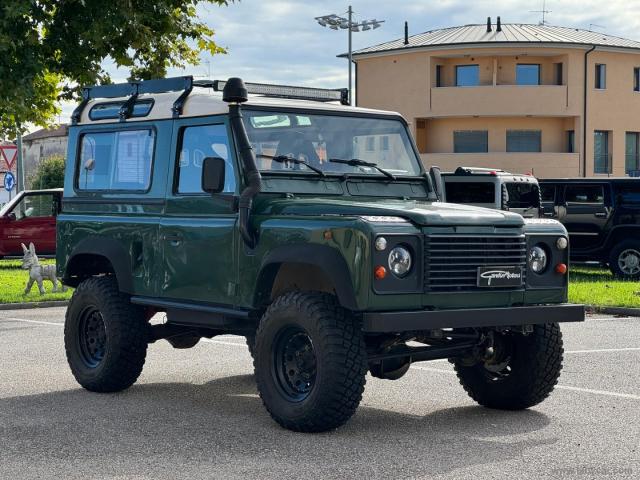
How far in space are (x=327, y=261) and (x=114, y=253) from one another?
2.76m

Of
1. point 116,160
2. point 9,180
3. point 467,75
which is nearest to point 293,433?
point 116,160

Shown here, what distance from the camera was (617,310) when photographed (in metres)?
17.6

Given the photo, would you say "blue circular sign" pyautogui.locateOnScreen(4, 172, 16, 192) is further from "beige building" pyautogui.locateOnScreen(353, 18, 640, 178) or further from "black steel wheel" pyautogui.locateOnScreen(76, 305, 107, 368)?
"beige building" pyautogui.locateOnScreen(353, 18, 640, 178)

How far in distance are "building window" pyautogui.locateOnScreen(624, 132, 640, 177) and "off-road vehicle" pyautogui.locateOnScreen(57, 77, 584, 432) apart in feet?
178

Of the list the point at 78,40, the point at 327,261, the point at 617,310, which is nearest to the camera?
the point at 327,261

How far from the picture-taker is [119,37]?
77.2ft

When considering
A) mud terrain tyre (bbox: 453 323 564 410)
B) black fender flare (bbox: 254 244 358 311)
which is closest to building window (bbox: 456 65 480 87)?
mud terrain tyre (bbox: 453 323 564 410)

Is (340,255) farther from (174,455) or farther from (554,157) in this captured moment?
(554,157)

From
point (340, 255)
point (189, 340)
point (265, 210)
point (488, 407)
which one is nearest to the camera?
point (340, 255)

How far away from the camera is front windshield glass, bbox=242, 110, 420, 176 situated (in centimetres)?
902

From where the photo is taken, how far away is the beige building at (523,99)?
196ft

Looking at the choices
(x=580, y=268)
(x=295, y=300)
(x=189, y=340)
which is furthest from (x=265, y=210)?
(x=580, y=268)

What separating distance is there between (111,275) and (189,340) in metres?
0.87

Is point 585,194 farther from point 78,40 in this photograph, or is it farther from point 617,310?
point 78,40
